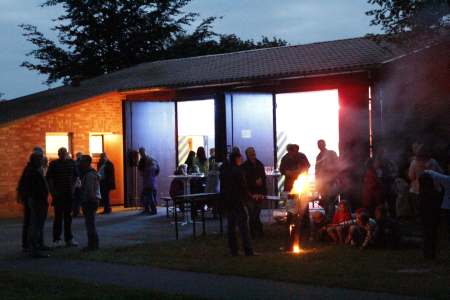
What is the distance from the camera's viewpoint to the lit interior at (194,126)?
24.5m

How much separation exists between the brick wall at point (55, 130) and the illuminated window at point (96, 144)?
1.08 feet

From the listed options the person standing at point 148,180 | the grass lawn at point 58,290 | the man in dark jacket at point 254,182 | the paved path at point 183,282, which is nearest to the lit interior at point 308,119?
the person standing at point 148,180

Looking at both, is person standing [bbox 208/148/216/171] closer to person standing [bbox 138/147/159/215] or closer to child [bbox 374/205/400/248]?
person standing [bbox 138/147/159/215]

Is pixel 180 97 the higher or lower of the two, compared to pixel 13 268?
higher

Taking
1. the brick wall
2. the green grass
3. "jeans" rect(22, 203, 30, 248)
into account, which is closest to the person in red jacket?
the green grass

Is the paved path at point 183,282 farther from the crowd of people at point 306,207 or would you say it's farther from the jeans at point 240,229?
the jeans at point 240,229

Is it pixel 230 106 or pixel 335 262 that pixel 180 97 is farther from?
pixel 335 262

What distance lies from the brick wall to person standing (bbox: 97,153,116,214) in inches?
68.7

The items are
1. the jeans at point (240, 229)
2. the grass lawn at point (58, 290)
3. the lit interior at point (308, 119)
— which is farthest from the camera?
the lit interior at point (308, 119)

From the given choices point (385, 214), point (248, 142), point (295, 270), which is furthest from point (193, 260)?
point (248, 142)

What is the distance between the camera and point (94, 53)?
4972 centimetres

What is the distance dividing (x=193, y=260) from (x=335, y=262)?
2345 mm

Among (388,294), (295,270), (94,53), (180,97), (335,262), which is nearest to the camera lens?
(388,294)

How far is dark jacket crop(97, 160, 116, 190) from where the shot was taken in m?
23.0
